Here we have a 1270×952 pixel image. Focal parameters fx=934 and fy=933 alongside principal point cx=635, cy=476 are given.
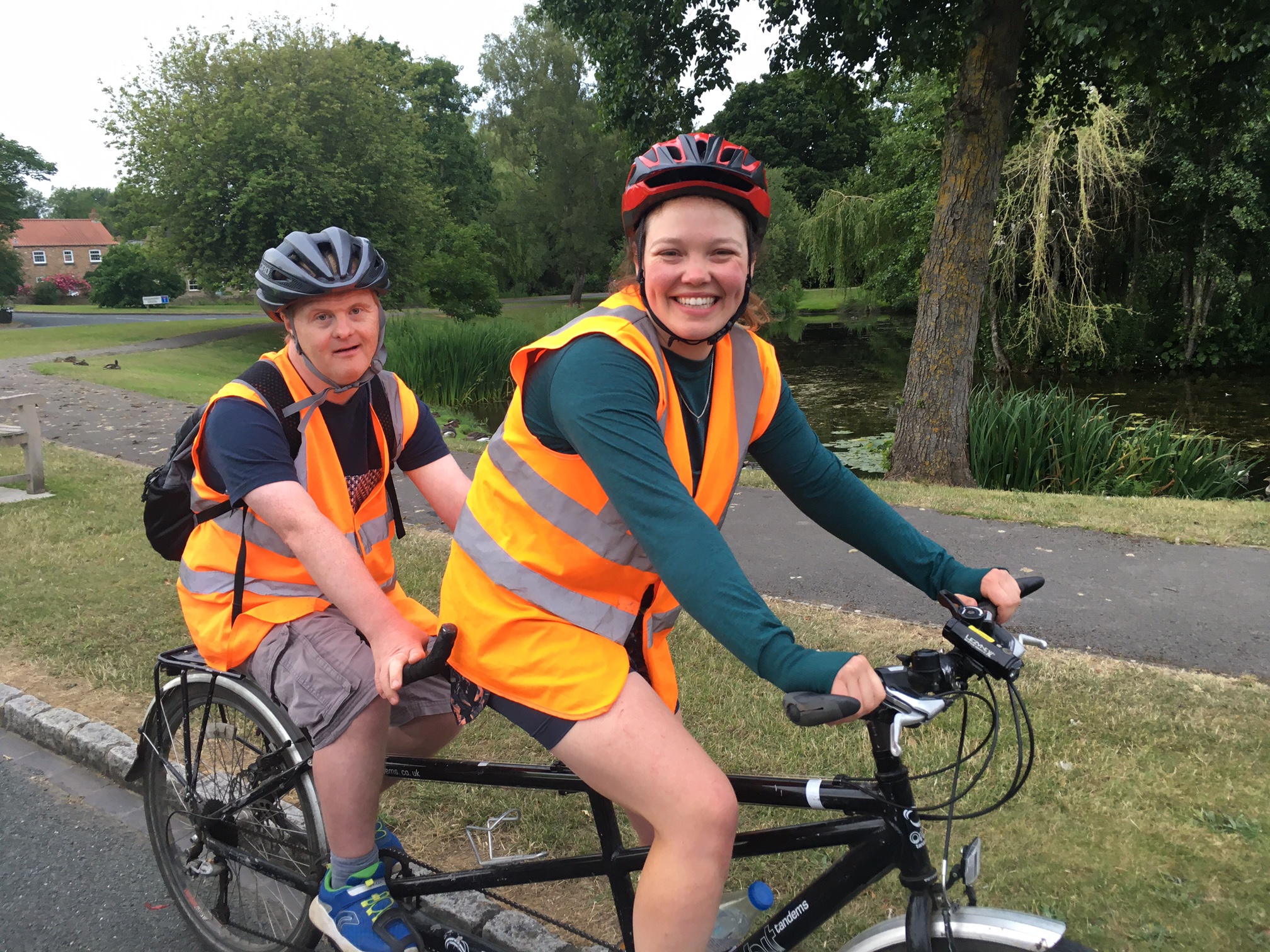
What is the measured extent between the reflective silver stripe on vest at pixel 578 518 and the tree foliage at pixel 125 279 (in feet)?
181

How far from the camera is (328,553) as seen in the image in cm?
232

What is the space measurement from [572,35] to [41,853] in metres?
11.3

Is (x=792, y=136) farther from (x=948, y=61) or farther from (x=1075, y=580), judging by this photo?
(x=1075, y=580)

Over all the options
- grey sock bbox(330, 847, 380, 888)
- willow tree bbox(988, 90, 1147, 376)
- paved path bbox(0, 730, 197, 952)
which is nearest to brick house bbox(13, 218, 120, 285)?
willow tree bbox(988, 90, 1147, 376)

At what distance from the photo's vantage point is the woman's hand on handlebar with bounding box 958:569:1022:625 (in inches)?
74.8

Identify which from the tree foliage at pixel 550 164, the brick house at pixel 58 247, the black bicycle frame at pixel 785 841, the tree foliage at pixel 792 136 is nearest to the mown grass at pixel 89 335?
the tree foliage at pixel 550 164

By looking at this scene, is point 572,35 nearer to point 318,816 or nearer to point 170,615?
point 170,615

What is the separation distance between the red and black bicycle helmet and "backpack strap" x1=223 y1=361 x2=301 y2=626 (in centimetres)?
117

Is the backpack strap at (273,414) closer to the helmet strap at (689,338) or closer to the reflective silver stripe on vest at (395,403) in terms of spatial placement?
the reflective silver stripe on vest at (395,403)

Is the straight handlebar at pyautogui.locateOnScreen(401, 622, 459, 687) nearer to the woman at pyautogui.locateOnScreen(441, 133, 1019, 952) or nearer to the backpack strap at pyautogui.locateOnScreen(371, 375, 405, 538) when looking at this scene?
the woman at pyautogui.locateOnScreen(441, 133, 1019, 952)

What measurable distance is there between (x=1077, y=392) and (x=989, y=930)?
816 inches

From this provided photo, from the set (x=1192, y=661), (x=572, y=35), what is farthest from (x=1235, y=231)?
(x=1192, y=661)

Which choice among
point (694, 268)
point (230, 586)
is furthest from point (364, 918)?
point (694, 268)

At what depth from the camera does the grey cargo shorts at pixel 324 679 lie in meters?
2.39
